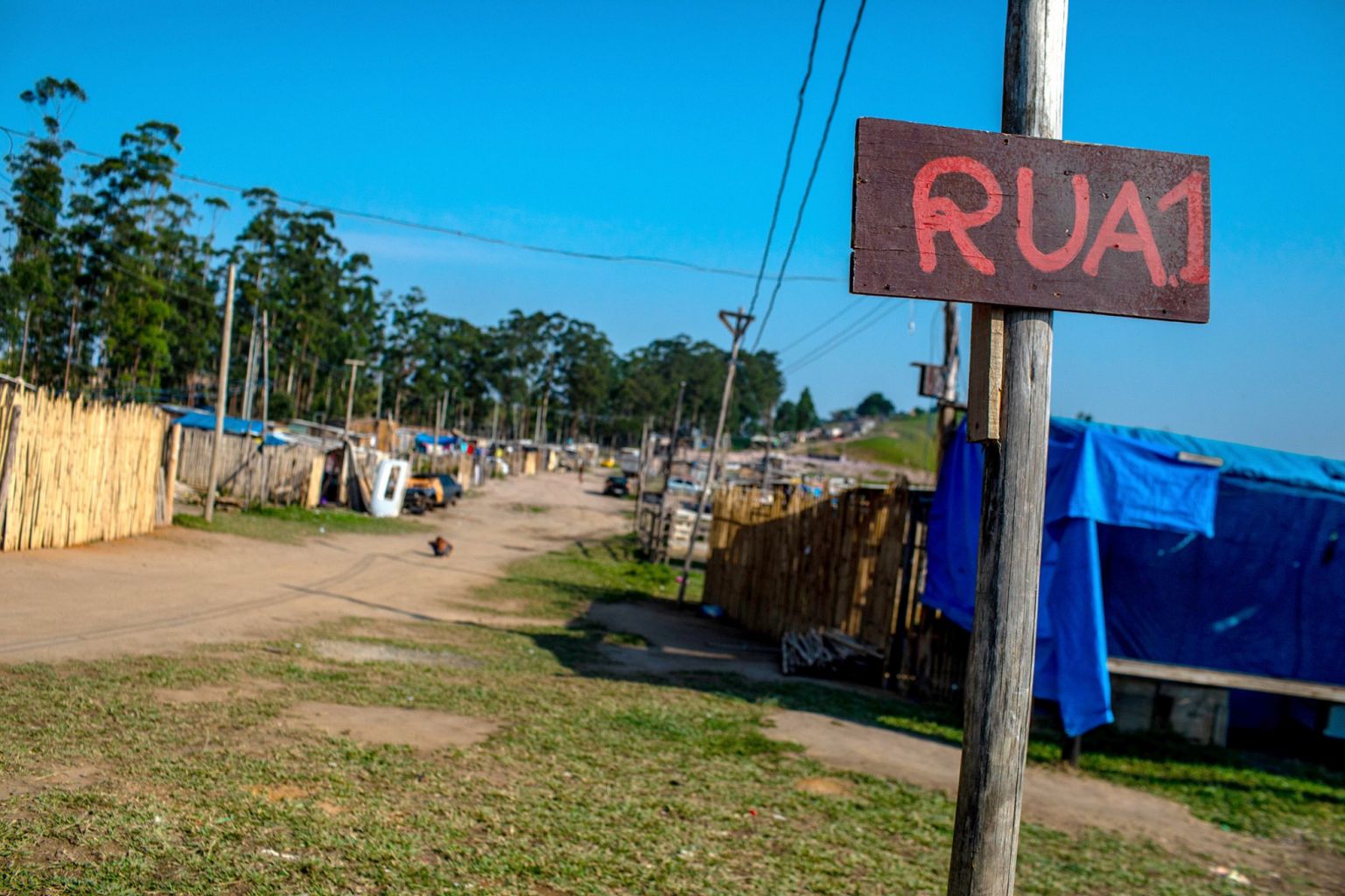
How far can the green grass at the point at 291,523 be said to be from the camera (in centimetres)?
2219

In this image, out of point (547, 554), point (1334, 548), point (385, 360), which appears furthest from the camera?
point (385, 360)

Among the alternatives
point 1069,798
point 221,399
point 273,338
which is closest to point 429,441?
point 273,338

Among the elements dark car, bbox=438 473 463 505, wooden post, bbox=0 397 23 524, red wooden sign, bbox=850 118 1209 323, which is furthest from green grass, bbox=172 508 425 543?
red wooden sign, bbox=850 118 1209 323

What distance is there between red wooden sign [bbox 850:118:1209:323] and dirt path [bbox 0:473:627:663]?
795 cm

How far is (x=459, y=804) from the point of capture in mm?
5543

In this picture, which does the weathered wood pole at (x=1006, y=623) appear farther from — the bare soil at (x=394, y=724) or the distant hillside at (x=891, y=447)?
the distant hillside at (x=891, y=447)

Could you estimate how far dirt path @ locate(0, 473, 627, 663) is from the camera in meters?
9.80

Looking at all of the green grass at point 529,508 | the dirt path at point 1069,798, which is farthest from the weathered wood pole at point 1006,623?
the green grass at point 529,508

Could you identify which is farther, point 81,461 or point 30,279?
point 30,279

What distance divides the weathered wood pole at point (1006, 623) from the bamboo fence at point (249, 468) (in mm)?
28368

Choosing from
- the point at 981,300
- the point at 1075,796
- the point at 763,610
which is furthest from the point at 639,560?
the point at 981,300

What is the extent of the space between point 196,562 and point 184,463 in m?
15.8

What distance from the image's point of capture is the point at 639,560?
28875 millimetres

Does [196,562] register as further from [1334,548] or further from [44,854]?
[1334,548]
